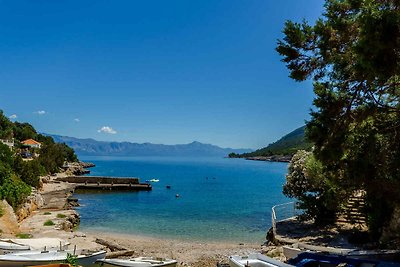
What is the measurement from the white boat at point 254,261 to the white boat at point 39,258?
219 inches

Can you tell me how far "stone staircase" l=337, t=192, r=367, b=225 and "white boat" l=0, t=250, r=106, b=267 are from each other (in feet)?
44.5

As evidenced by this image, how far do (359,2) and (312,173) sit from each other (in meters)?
12.2

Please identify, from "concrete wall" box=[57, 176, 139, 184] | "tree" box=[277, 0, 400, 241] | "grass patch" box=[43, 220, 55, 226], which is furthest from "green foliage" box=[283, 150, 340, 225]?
"concrete wall" box=[57, 176, 139, 184]

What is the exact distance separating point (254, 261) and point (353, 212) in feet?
35.0

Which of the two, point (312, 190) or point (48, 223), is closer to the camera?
point (312, 190)

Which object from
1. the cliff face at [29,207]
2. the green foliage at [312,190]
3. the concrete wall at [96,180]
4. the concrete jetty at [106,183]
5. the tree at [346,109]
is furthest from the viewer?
the concrete wall at [96,180]

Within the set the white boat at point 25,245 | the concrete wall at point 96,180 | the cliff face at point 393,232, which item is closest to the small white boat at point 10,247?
the white boat at point 25,245

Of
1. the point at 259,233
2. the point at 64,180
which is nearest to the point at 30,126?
the point at 64,180

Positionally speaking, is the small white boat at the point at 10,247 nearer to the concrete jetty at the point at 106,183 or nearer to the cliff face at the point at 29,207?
the cliff face at the point at 29,207

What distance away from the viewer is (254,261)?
1242cm

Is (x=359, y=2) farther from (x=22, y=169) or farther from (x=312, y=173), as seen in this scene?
(x=22, y=169)

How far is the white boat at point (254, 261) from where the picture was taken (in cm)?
1173

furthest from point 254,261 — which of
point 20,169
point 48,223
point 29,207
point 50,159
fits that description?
point 50,159

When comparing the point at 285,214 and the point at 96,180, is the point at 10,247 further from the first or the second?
the point at 96,180
